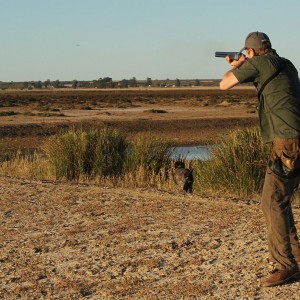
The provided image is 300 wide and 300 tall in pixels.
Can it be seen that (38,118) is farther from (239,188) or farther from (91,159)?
(239,188)

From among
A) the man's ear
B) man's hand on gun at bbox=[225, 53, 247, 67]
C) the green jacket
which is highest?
the man's ear

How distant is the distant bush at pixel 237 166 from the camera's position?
14.1 metres

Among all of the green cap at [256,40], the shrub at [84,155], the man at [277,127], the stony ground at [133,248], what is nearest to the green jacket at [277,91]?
the man at [277,127]

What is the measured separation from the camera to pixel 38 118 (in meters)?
44.3

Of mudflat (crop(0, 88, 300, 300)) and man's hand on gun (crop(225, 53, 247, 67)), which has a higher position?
man's hand on gun (crop(225, 53, 247, 67))

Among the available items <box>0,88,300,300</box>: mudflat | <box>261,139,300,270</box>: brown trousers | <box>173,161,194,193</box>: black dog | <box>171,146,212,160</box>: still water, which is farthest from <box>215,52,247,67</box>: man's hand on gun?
<box>171,146,212,160</box>: still water

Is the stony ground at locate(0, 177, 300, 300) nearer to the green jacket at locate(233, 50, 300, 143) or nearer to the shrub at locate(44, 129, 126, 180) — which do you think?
the green jacket at locate(233, 50, 300, 143)

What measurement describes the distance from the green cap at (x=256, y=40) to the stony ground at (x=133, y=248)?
2.13m

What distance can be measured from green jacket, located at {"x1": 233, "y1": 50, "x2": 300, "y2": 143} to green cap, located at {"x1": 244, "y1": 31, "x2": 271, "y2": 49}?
117 millimetres

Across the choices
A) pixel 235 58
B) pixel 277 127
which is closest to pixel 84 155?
pixel 235 58

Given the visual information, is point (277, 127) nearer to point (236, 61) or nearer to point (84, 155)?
point (236, 61)

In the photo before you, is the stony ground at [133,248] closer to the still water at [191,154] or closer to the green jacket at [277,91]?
the green jacket at [277,91]

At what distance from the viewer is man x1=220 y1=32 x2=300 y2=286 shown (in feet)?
22.9

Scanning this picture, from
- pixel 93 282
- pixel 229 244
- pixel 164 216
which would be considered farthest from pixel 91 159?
pixel 93 282
